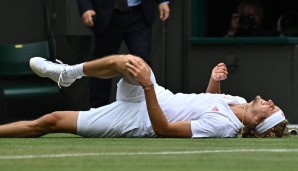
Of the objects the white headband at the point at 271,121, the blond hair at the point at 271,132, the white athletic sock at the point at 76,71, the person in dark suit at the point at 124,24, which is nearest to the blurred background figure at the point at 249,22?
the person in dark suit at the point at 124,24

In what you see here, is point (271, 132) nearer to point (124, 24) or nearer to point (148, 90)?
point (148, 90)

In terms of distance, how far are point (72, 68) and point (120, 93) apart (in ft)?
1.42

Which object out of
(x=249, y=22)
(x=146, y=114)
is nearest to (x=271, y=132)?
(x=146, y=114)

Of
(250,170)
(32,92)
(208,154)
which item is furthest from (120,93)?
(32,92)

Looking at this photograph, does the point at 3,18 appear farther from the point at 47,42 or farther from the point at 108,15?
the point at 108,15

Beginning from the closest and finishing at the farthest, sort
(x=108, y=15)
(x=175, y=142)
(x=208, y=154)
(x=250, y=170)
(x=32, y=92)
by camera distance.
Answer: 1. (x=250, y=170)
2. (x=208, y=154)
3. (x=175, y=142)
4. (x=108, y=15)
5. (x=32, y=92)

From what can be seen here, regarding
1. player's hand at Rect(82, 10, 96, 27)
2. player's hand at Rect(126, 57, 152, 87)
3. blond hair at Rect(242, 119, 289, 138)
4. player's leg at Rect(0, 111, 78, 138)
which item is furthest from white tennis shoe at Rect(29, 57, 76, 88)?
player's hand at Rect(82, 10, 96, 27)

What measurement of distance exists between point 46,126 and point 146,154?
1952 mm

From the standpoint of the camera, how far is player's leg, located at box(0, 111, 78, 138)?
9914 mm

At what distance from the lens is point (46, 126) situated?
9.96 m

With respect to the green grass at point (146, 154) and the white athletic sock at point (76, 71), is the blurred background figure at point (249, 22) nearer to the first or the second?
the green grass at point (146, 154)

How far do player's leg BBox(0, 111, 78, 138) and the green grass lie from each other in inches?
3.9

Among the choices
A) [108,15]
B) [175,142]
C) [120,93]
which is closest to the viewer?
[175,142]

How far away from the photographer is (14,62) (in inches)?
591
